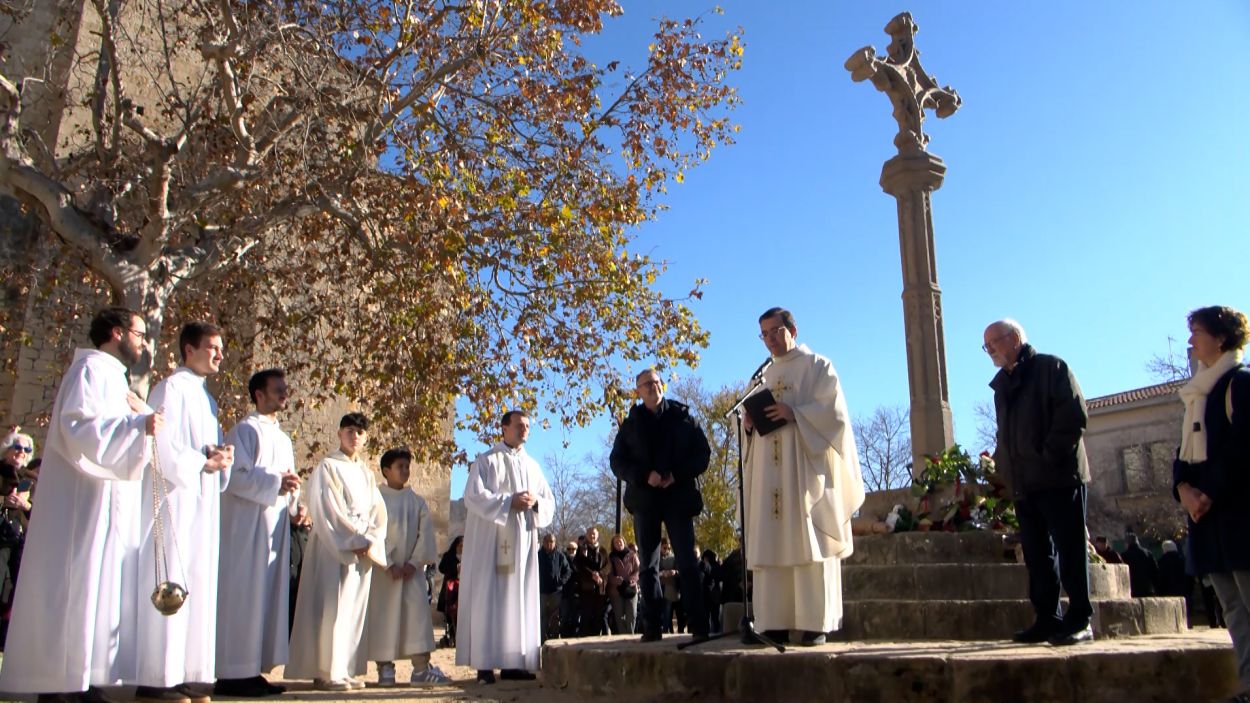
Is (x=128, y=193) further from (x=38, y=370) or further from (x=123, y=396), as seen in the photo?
(x=123, y=396)

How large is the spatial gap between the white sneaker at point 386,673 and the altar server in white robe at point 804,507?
3.18 m

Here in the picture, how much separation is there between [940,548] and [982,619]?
148 cm

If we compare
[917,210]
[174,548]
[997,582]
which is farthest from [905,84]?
[174,548]

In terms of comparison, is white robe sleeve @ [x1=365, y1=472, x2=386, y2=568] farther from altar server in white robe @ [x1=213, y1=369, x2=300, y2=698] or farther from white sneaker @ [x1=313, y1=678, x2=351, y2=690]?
white sneaker @ [x1=313, y1=678, x2=351, y2=690]

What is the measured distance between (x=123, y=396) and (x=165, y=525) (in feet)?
2.32

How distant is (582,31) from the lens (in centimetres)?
1222

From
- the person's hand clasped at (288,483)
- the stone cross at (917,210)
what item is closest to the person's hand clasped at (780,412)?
the person's hand clasped at (288,483)

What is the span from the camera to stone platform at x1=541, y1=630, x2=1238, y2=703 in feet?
15.1

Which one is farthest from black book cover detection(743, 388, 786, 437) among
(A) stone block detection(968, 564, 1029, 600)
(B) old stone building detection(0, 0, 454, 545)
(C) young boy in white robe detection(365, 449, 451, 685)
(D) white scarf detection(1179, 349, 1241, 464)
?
(B) old stone building detection(0, 0, 454, 545)

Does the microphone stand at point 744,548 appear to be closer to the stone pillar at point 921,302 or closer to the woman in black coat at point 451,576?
the stone pillar at point 921,302

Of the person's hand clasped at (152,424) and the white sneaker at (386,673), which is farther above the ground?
the person's hand clasped at (152,424)

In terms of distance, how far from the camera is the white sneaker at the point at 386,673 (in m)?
7.49

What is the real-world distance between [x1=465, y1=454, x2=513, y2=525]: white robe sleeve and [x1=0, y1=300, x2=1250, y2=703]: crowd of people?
2 cm

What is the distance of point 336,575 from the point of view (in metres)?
7.10
